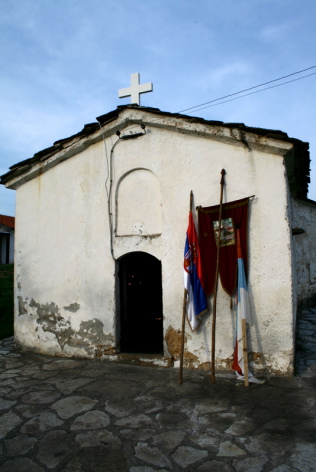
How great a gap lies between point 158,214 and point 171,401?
3147mm

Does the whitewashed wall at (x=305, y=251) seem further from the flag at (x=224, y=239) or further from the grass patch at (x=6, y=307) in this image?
the grass patch at (x=6, y=307)

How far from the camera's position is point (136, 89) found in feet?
22.0

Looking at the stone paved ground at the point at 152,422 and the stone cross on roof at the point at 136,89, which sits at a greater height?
the stone cross on roof at the point at 136,89

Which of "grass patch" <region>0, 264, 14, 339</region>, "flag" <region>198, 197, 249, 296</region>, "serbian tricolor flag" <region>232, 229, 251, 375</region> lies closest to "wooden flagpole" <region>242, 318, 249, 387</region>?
"serbian tricolor flag" <region>232, 229, 251, 375</region>

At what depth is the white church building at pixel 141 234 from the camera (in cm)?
520

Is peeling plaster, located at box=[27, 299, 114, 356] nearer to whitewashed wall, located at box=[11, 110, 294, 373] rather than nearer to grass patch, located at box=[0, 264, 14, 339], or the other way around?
whitewashed wall, located at box=[11, 110, 294, 373]

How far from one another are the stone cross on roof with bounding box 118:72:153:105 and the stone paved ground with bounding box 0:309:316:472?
5297 mm

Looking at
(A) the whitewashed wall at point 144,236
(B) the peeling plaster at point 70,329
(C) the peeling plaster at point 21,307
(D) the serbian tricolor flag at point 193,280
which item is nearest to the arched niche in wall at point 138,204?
(A) the whitewashed wall at point 144,236

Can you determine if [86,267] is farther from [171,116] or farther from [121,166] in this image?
[171,116]

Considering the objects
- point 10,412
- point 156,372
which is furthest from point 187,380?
point 10,412

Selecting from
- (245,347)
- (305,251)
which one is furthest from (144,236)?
(305,251)

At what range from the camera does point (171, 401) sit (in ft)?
14.4

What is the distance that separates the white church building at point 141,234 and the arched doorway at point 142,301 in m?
0.03

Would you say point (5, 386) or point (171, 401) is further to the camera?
point (5, 386)
